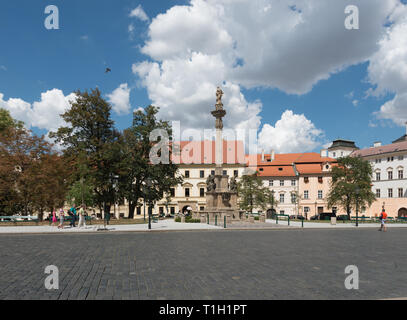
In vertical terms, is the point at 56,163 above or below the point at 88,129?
below

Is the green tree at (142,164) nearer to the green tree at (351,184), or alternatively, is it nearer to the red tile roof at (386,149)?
the green tree at (351,184)

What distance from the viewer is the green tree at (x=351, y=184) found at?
48.8 metres

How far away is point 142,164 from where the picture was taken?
4022cm

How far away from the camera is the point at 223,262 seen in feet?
31.1

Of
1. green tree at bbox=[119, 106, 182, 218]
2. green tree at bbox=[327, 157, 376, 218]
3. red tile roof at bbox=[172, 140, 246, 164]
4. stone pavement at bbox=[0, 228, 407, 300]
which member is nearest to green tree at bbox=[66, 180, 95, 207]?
green tree at bbox=[119, 106, 182, 218]

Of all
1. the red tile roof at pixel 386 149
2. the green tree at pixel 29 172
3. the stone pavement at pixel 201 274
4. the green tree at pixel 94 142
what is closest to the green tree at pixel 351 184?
the red tile roof at pixel 386 149

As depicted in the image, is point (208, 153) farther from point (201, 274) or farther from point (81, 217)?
point (201, 274)

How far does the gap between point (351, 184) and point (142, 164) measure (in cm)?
3396

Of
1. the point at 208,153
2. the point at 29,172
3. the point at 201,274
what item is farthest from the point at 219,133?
the point at 208,153

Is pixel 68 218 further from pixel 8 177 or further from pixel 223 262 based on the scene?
pixel 223 262

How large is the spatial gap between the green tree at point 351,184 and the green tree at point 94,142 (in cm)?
3597

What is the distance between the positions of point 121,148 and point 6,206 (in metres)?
14.8
